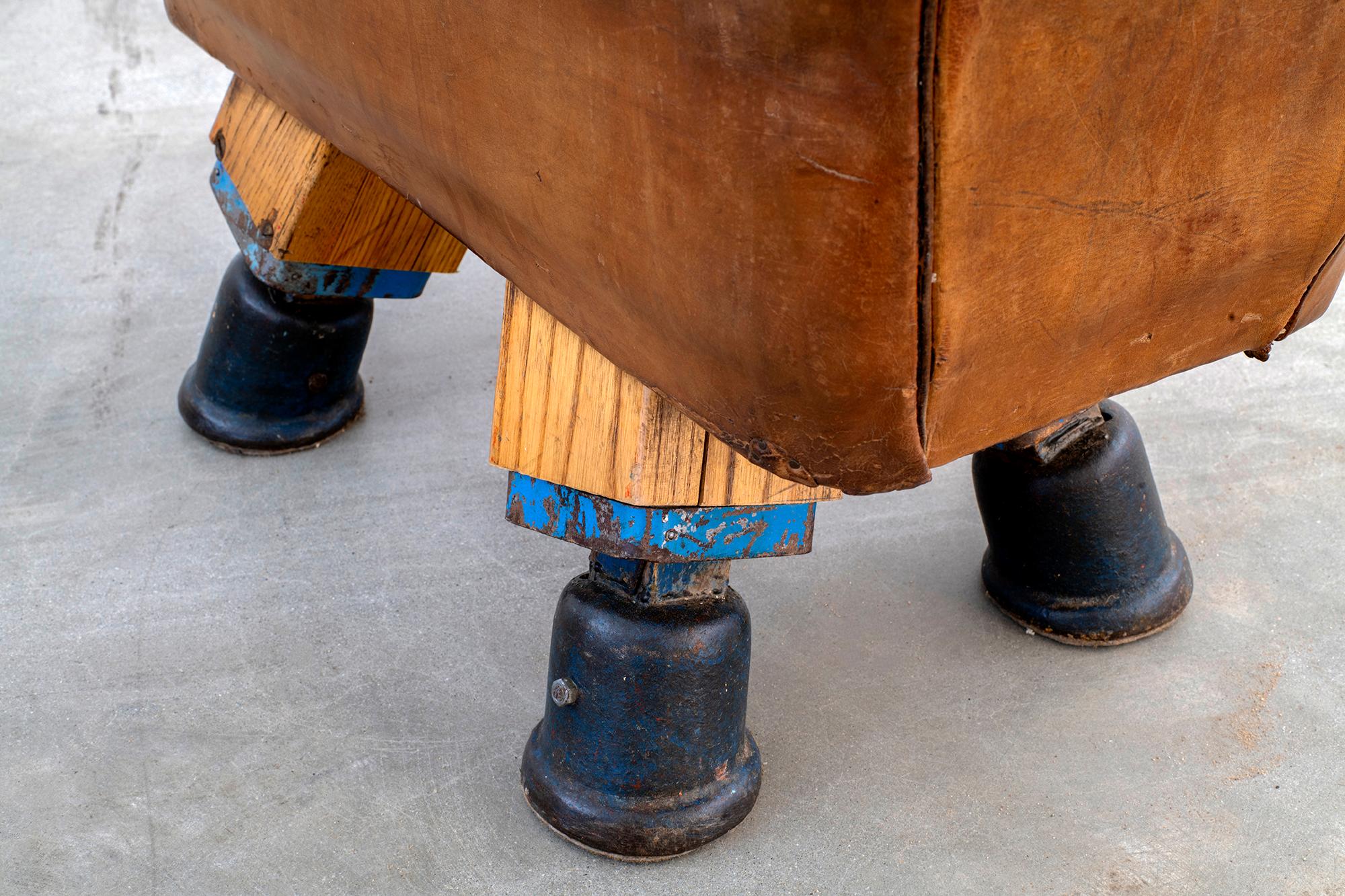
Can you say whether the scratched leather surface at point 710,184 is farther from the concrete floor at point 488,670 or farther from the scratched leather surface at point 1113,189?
the concrete floor at point 488,670

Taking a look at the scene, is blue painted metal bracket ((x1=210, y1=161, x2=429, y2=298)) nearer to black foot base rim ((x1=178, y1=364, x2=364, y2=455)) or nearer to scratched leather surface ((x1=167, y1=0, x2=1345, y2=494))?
black foot base rim ((x1=178, y1=364, x2=364, y2=455))

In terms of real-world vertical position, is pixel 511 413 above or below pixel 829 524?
above

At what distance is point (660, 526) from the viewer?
116 centimetres

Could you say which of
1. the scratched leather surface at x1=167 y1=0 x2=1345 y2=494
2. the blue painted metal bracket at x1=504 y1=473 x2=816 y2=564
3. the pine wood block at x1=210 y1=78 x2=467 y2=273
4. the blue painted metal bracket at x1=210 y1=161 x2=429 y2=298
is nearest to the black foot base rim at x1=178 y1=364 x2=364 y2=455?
the blue painted metal bracket at x1=210 y1=161 x2=429 y2=298

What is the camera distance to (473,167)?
42.0 inches

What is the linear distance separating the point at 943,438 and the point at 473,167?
45cm

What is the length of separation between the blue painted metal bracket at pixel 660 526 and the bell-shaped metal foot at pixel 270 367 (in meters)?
0.78

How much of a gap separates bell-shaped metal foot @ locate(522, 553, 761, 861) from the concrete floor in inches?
1.9

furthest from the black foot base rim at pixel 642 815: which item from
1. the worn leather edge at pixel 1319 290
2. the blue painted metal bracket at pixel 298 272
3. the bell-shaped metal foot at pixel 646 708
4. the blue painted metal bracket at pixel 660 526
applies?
the blue painted metal bracket at pixel 298 272

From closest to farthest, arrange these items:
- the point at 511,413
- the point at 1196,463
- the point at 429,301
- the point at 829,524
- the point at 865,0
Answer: the point at 865,0 → the point at 511,413 → the point at 829,524 → the point at 1196,463 → the point at 429,301

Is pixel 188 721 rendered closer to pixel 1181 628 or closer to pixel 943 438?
pixel 943 438

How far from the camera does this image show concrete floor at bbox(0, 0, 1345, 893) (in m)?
1.29

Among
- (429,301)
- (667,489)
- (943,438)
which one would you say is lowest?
(429,301)

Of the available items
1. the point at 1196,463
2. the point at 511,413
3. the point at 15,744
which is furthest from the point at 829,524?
the point at 15,744
